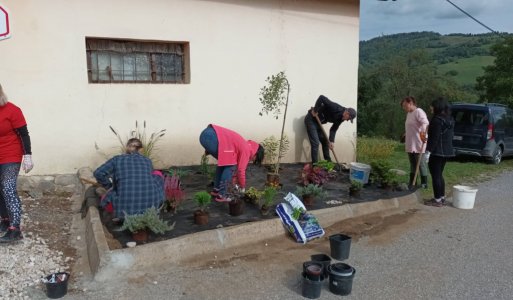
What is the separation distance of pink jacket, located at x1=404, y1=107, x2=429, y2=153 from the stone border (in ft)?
8.36

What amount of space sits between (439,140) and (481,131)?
6.10 m

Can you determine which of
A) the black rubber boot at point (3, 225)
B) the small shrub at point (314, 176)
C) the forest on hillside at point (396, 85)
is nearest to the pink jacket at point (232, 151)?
the small shrub at point (314, 176)

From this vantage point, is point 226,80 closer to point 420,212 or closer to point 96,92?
point 96,92

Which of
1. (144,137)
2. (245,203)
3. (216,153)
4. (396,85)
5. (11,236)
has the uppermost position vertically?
(396,85)

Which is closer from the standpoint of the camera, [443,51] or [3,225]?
[3,225]

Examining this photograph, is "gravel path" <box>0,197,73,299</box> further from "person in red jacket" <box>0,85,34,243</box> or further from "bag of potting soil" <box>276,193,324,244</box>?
"bag of potting soil" <box>276,193,324,244</box>

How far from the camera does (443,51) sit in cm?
5094

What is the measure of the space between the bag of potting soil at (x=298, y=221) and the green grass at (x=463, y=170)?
10.2 ft

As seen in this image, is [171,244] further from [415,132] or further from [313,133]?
[415,132]

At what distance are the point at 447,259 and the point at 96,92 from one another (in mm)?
5508

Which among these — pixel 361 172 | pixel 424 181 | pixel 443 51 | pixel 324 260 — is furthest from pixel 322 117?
pixel 443 51

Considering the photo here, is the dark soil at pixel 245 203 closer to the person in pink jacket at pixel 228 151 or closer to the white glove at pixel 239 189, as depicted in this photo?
the white glove at pixel 239 189

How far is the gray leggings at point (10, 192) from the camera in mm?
4570

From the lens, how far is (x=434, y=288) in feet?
12.9
